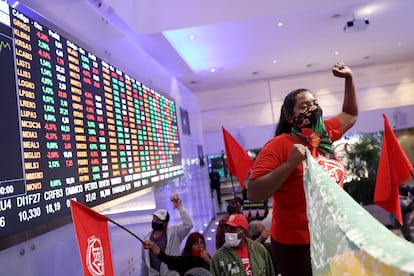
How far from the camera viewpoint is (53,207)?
225 cm

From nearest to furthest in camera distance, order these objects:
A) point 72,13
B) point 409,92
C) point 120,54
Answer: point 72,13 < point 120,54 < point 409,92

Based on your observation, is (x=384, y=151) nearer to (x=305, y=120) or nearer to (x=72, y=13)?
(x=305, y=120)

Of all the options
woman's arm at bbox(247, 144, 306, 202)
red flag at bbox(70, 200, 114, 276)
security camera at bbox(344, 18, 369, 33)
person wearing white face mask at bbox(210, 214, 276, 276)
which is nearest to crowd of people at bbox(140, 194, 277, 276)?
person wearing white face mask at bbox(210, 214, 276, 276)

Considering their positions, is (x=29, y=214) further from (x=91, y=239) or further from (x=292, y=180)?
(x=292, y=180)

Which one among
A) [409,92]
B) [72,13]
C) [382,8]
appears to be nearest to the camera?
[72,13]

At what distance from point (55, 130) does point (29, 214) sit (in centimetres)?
61

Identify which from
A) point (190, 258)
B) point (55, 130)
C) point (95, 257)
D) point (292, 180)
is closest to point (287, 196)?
point (292, 180)

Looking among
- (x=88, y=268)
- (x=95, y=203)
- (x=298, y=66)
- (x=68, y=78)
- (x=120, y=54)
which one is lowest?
(x=88, y=268)

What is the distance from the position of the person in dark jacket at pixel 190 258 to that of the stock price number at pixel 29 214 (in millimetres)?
1112

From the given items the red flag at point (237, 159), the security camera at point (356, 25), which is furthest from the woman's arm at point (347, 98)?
the security camera at point (356, 25)

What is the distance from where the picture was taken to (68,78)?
2.69 meters

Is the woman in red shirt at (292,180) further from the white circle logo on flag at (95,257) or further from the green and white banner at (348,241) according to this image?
the white circle logo on flag at (95,257)

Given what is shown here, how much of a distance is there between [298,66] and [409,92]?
415 centimetres

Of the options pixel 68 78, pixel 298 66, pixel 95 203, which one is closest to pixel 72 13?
pixel 68 78
